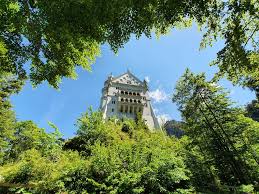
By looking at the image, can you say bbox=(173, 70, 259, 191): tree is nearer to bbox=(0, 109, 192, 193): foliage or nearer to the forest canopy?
the forest canopy

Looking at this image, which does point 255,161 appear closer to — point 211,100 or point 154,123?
point 211,100

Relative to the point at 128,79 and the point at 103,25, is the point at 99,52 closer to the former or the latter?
the point at 103,25

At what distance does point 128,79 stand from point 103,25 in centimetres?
4846

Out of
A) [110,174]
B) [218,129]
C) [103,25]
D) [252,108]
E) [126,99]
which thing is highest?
[126,99]

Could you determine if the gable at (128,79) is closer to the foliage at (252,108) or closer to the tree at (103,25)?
the foliage at (252,108)

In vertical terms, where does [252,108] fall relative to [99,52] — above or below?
above

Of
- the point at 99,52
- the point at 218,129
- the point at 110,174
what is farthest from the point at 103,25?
the point at 218,129

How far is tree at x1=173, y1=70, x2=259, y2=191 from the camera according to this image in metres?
20.8

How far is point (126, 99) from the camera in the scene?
52.2m

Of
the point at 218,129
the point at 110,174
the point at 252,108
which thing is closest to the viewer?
the point at 110,174

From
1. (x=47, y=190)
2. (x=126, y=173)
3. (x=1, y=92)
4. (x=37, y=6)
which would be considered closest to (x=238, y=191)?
(x=126, y=173)

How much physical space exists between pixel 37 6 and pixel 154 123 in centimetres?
4127

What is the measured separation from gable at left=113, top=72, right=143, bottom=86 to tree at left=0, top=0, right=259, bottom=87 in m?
45.9

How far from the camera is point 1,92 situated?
24469mm
